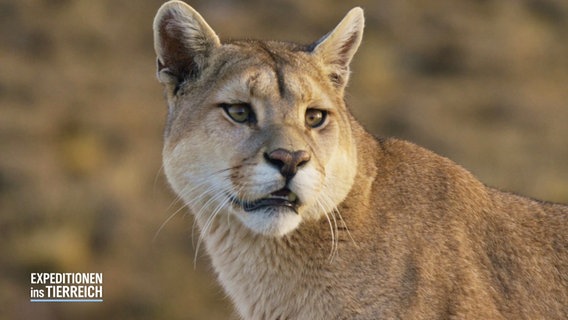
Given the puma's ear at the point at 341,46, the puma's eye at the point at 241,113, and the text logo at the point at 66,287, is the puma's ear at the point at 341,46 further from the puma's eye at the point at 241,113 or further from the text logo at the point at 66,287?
the text logo at the point at 66,287

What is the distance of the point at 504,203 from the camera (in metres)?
8.88

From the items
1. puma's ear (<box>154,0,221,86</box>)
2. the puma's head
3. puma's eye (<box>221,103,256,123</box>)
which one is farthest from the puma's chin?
puma's ear (<box>154,0,221,86</box>)

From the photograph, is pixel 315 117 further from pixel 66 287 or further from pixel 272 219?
pixel 66 287

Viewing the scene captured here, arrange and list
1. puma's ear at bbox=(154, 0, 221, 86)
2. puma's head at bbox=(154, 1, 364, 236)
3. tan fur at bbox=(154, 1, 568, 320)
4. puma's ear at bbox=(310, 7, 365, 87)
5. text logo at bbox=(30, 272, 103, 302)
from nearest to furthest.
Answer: puma's head at bbox=(154, 1, 364, 236)
tan fur at bbox=(154, 1, 568, 320)
puma's ear at bbox=(154, 0, 221, 86)
puma's ear at bbox=(310, 7, 365, 87)
text logo at bbox=(30, 272, 103, 302)

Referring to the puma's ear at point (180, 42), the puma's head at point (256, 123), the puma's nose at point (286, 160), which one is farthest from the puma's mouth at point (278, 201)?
the puma's ear at point (180, 42)

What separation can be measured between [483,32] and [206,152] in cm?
2383

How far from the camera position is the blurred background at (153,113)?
21734 mm

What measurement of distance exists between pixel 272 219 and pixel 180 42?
62.9 inches

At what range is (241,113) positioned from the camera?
8.00 metres

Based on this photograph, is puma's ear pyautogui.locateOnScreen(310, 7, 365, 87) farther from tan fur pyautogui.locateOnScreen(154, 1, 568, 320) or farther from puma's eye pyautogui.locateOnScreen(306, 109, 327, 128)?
puma's eye pyautogui.locateOnScreen(306, 109, 327, 128)

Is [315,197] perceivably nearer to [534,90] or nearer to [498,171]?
[498,171]

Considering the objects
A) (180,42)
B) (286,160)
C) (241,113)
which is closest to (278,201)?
(286,160)

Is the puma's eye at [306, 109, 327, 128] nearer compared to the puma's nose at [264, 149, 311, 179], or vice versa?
the puma's nose at [264, 149, 311, 179]

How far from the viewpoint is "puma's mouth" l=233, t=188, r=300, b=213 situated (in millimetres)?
7680
